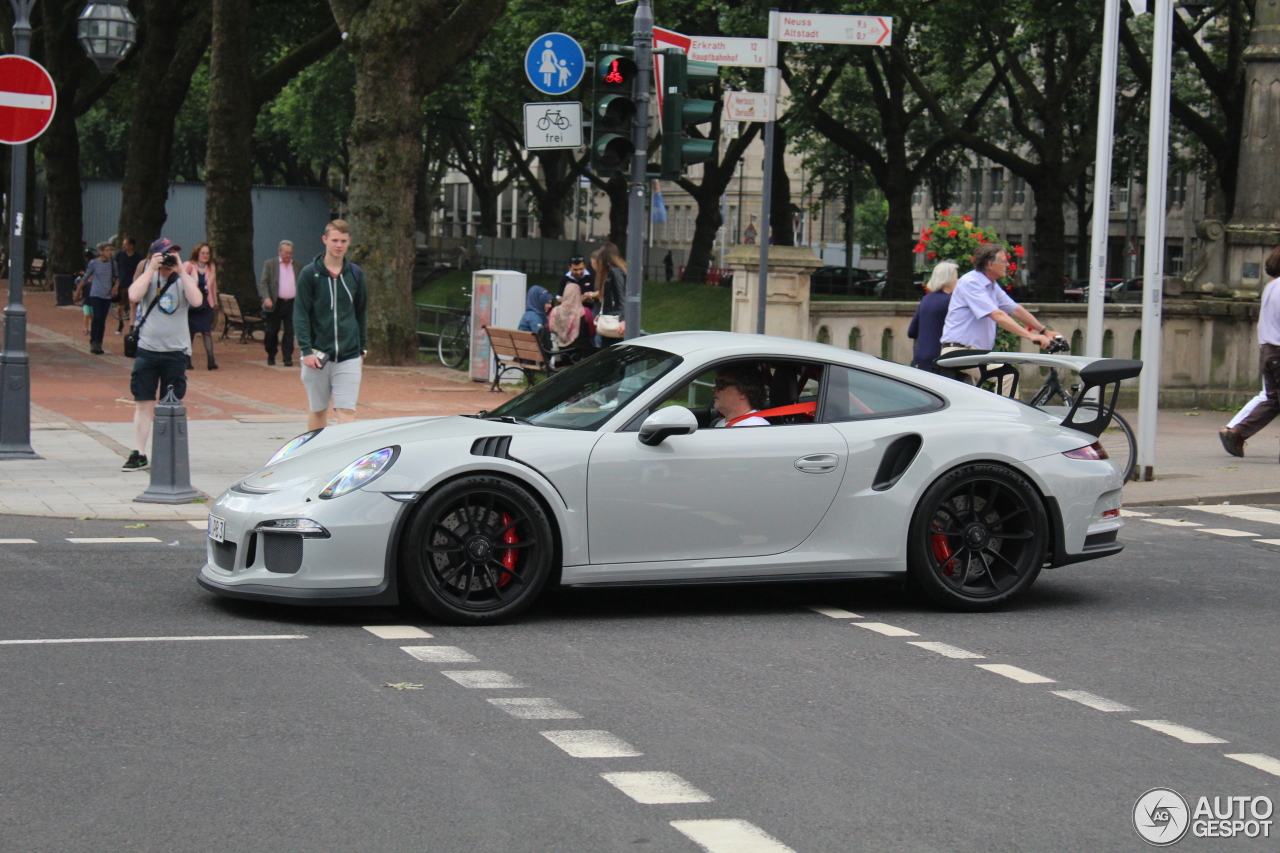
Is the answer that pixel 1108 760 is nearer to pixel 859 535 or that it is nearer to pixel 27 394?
pixel 859 535

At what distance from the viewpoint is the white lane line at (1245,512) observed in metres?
11.6

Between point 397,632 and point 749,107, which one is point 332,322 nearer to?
point 749,107

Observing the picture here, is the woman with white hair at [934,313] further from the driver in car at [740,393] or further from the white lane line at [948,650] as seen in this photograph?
the white lane line at [948,650]

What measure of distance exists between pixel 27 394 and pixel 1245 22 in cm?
2915

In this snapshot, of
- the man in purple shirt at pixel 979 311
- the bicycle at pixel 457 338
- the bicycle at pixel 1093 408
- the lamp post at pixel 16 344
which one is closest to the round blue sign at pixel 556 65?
the man in purple shirt at pixel 979 311

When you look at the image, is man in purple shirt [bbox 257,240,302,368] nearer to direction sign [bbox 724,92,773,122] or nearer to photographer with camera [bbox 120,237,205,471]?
direction sign [bbox 724,92,773,122]

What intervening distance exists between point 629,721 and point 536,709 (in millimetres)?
355

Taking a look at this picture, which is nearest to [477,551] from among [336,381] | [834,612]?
[834,612]

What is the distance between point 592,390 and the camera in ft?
25.4

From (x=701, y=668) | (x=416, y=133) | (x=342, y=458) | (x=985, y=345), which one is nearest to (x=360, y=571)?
(x=342, y=458)

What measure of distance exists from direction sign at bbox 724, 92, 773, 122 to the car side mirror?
693cm

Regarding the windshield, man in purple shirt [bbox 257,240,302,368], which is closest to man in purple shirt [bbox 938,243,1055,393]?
the windshield

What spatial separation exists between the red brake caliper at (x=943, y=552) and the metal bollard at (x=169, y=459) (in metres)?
5.44

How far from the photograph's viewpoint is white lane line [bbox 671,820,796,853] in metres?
4.38
